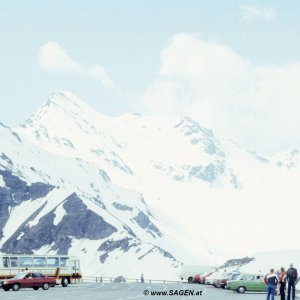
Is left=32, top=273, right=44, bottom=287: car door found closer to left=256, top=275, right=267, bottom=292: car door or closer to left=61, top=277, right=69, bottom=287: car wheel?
left=61, top=277, right=69, bottom=287: car wheel

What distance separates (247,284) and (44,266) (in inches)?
1124

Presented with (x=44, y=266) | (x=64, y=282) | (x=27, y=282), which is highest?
(x=44, y=266)

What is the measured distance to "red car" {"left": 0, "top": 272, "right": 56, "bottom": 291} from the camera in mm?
65812

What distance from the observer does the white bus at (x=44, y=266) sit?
8256 centimetres

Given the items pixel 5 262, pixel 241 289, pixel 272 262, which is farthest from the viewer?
pixel 272 262

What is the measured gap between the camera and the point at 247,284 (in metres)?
63.6

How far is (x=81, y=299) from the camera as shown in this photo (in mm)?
48969

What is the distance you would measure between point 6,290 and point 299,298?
26875mm

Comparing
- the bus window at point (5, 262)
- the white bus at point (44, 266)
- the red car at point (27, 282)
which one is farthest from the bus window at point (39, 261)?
the red car at point (27, 282)

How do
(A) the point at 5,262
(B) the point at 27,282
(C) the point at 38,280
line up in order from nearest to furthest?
1. (B) the point at 27,282
2. (C) the point at 38,280
3. (A) the point at 5,262

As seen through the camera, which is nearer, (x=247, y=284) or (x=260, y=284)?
(x=247, y=284)

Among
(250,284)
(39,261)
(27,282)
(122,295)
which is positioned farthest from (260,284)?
(39,261)

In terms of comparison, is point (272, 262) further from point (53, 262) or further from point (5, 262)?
point (5, 262)

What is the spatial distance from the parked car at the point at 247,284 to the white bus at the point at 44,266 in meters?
23.9
